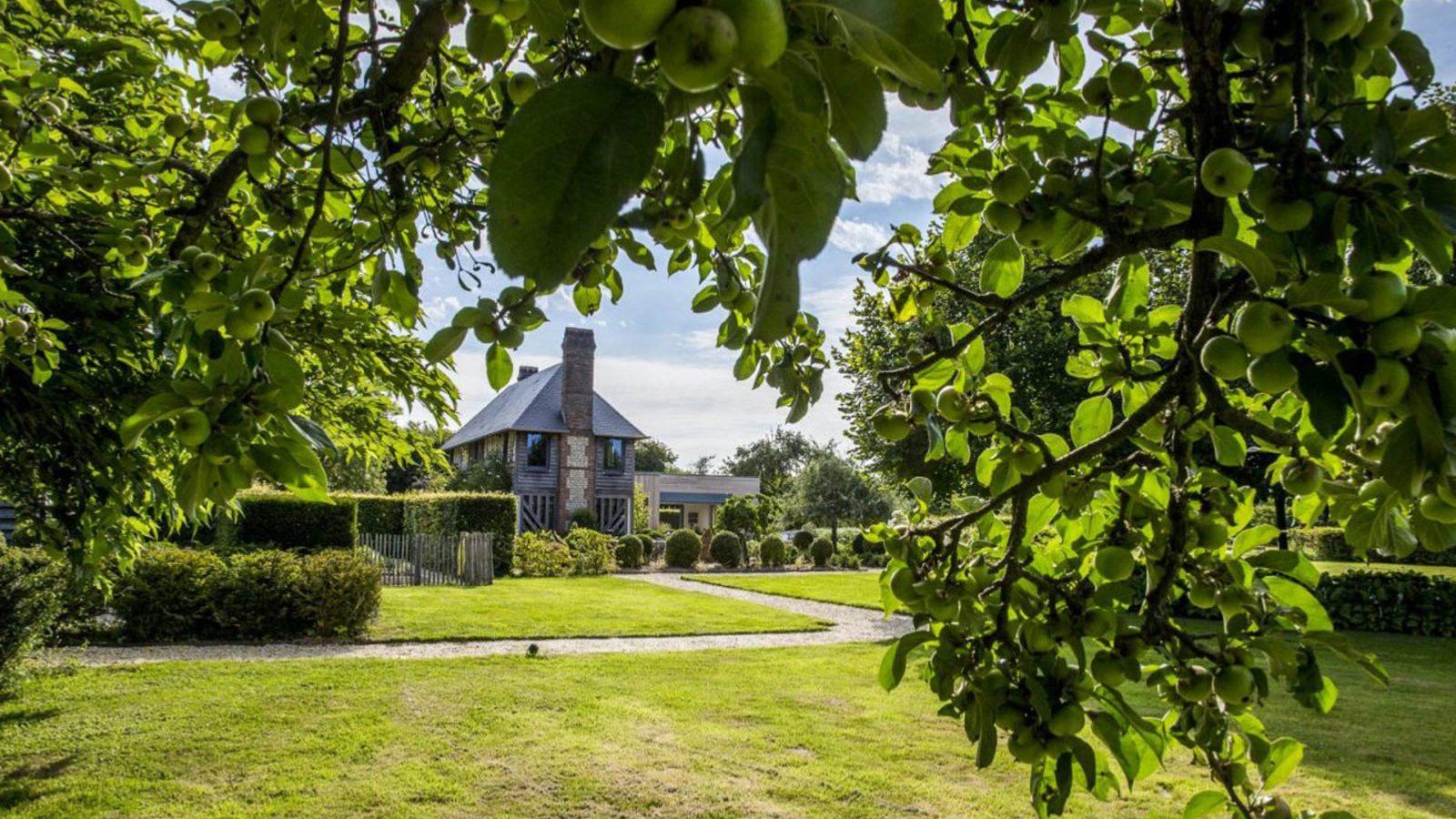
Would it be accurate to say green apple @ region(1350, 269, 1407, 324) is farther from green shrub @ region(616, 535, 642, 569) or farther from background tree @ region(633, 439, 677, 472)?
background tree @ region(633, 439, 677, 472)

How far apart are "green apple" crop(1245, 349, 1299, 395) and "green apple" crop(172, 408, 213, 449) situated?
1.09m

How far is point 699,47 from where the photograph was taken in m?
0.33

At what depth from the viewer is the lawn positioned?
469 cm

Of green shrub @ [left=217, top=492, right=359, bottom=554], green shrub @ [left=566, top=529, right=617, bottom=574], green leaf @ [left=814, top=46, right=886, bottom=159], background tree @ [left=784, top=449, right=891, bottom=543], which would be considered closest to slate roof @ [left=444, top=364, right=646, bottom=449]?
green shrub @ [left=566, top=529, right=617, bottom=574]

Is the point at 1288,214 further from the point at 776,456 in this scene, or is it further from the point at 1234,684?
the point at 776,456

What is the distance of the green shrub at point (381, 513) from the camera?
2100 cm

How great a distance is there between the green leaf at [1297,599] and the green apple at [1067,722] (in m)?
0.46

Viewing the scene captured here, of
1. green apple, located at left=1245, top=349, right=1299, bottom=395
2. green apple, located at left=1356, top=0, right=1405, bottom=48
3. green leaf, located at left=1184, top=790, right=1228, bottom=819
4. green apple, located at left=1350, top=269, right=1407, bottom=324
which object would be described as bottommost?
green leaf, located at left=1184, top=790, right=1228, bottom=819

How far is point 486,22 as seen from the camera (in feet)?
2.97

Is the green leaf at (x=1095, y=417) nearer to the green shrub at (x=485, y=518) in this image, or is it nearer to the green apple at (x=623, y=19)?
the green apple at (x=623, y=19)

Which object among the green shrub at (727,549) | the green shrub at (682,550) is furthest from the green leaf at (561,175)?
the green shrub at (727,549)

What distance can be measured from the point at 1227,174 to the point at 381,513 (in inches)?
905

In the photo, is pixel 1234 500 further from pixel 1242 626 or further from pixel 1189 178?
pixel 1189 178

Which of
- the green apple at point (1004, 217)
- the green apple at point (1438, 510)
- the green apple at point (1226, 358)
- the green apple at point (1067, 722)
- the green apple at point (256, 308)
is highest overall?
the green apple at point (1004, 217)
